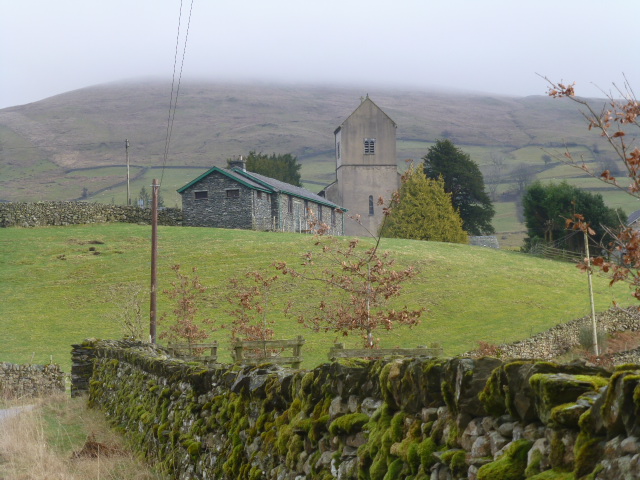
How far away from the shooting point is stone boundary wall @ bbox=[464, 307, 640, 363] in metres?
31.5

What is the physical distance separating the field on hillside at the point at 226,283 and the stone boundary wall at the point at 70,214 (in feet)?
8.43

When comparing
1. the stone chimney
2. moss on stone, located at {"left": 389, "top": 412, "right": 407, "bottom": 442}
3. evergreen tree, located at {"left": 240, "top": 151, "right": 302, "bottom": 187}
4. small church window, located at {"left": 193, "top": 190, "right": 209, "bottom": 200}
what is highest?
evergreen tree, located at {"left": 240, "top": 151, "right": 302, "bottom": 187}

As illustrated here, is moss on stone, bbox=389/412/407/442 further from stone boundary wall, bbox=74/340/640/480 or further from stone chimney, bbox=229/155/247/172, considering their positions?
stone chimney, bbox=229/155/247/172

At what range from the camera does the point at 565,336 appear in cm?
3372

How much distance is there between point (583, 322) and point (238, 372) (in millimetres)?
30595

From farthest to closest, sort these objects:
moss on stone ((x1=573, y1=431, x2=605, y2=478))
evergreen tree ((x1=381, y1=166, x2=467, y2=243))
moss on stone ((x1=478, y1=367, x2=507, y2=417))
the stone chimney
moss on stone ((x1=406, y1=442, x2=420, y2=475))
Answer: the stone chimney → evergreen tree ((x1=381, y1=166, x2=467, y2=243)) → moss on stone ((x1=406, y1=442, x2=420, y2=475)) → moss on stone ((x1=478, y1=367, x2=507, y2=417)) → moss on stone ((x1=573, y1=431, x2=605, y2=478))

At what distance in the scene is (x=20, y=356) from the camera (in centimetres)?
3238

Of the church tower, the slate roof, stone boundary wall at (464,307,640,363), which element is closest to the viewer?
stone boundary wall at (464,307,640,363)

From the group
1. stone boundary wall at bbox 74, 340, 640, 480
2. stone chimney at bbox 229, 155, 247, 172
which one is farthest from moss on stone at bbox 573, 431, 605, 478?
stone chimney at bbox 229, 155, 247, 172

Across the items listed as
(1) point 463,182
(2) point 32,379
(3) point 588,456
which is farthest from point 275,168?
(3) point 588,456

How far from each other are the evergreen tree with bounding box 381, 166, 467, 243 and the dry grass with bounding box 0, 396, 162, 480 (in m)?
61.5

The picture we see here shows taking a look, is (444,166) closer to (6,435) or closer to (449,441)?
(6,435)

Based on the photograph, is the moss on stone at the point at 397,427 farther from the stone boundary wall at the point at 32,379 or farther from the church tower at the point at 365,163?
the church tower at the point at 365,163

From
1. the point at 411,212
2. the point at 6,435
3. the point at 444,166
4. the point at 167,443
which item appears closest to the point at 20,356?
the point at 6,435
